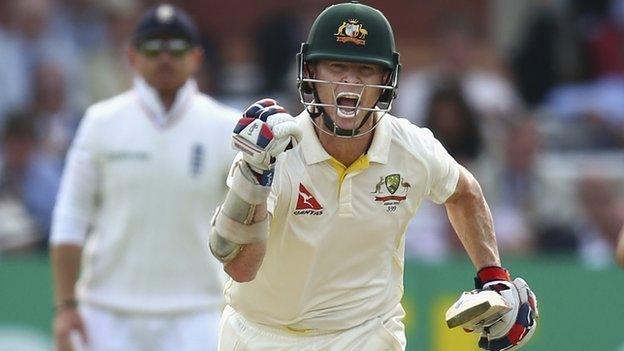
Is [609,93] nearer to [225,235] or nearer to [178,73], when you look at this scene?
[178,73]

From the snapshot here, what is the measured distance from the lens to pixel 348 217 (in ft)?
18.7

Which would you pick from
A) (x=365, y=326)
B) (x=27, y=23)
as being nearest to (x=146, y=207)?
(x=365, y=326)

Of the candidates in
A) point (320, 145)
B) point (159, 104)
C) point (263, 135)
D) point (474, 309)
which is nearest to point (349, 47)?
point (320, 145)

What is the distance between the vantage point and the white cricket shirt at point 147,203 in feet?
26.6

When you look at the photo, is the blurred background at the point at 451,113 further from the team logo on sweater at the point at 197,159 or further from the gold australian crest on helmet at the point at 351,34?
the gold australian crest on helmet at the point at 351,34

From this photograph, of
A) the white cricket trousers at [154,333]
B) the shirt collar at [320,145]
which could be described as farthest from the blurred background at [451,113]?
the shirt collar at [320,145]

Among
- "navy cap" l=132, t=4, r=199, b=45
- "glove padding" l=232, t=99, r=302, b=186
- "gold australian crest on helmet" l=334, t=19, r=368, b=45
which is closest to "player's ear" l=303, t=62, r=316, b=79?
"gold australian crest on helmet" l=334, t=19, r=368, b=45

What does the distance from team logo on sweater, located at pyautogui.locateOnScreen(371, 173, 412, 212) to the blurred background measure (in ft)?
15.0

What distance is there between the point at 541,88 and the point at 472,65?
71 centimetres

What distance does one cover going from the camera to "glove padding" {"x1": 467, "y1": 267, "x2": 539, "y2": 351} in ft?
18.8

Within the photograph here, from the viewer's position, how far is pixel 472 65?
13.5 meters

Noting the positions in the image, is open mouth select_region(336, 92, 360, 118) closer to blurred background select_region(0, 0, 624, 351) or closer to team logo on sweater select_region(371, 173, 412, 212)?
team logo on sweater select_region(371, 173, 412, 212)

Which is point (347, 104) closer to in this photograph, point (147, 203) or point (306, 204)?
point (306, 204)

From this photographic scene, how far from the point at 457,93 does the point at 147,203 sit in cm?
444
